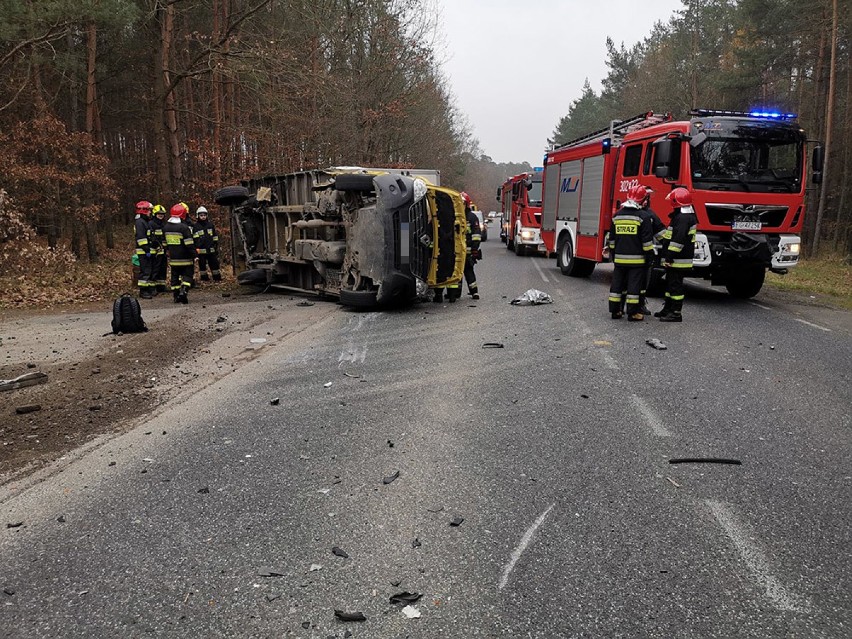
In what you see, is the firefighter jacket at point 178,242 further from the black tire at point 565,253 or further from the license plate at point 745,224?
the license plate at point 745,224

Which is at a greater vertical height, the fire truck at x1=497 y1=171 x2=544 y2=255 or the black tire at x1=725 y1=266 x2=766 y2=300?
the fire truck at x1=497 y1=171 x2=544 y2=255

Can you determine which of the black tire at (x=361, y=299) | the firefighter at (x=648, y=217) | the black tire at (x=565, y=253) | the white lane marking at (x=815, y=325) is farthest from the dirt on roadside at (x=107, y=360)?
the white lane marking at (x=815, y=325)

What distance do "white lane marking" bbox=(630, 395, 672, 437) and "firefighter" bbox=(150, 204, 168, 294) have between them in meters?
9.66

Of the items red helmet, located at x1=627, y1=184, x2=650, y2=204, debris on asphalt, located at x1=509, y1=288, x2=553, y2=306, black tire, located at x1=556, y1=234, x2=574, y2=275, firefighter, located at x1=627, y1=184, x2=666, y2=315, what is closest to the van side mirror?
firefighter, located at x1=627, y1=184, x2=666, y2=315

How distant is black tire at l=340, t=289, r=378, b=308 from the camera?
9531 mm

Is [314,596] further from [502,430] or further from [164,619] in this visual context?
[502,430]

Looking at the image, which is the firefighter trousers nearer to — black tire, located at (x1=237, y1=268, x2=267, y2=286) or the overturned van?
the overturned van

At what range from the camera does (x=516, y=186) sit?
23.4 metres

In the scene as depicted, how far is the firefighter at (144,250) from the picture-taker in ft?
37.2

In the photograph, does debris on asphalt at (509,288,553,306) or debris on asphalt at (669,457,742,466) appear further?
debris on asphalt at (509,288,553,306)

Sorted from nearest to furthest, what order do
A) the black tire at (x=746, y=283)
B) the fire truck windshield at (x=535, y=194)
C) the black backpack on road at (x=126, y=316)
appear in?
the black backpack on road at (x=126, y=316)
the black tire at (x=746, y=283)
the fire truck windshield at (x=535, y=194)

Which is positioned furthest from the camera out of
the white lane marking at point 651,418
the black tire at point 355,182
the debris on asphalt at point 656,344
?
the black tire at point 355,182

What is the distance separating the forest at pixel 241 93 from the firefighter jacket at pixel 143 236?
2.14 meters

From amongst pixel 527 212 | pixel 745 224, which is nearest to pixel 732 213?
pixel 745 224
